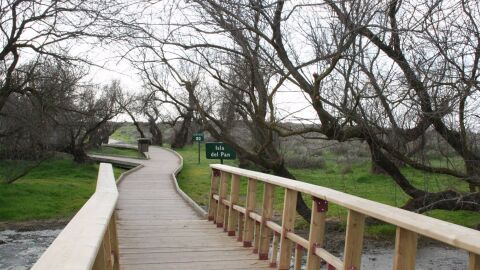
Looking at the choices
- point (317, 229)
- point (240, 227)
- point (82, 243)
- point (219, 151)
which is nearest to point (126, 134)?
point (219, 151)

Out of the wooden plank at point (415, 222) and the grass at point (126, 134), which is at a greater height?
the grass at point (126, 134)

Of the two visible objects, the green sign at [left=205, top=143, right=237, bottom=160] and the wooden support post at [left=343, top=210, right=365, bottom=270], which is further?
the green sign at [left=205, top=143, right=237, bottom=160]

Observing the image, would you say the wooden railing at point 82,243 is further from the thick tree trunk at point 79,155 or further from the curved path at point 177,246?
the thick tree trunk at point 79,155

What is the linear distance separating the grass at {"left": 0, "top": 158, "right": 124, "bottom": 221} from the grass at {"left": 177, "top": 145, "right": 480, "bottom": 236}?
4259 millimetres

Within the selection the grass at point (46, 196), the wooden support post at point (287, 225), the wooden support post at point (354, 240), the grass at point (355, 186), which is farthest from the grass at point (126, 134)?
the wooden support post at point (354, 240)

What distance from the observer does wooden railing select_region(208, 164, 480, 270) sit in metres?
2.65

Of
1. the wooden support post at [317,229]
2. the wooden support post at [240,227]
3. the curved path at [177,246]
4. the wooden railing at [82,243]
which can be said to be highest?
the wooden railing at [82,243]

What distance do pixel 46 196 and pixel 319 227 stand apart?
1750 cm

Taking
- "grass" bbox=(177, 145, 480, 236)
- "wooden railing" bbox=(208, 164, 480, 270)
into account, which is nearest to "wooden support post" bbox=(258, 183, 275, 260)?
"wooden railing" bbox=(208, 164, 480, 270)

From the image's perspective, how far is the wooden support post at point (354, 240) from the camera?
12.0ft

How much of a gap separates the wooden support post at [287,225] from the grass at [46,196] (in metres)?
13.4

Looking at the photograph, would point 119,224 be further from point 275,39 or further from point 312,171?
point 312,171

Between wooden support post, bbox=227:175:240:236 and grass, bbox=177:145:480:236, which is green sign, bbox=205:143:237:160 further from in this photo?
wooden support post, bbox=227:175:240:236

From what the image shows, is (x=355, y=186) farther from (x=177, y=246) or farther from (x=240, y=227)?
(x=177, y=246)
